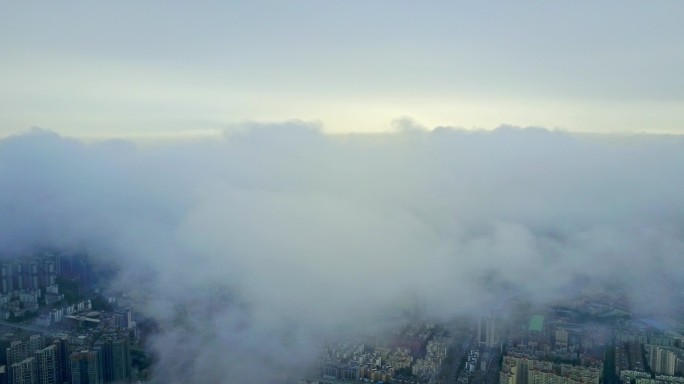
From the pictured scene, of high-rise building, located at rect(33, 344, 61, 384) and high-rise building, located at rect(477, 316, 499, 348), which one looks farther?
high-rise building, located at rect(477, 316, 499, 348)

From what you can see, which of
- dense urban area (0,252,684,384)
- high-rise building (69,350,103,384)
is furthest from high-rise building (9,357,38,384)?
high-rise building (69,350,103,384)

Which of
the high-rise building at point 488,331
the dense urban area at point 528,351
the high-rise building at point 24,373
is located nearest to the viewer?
the dense urban area at point 528,351

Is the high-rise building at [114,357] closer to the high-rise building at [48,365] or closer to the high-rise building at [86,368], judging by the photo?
the high-rise building at [86,368]

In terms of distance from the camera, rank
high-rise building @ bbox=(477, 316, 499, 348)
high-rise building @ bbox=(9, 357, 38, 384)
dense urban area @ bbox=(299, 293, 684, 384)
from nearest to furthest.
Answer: dense urban area @ bbox=(299, 293, 684, 384)
high-rise building @ bbox=(9, 357, 38, 384)
high-rise building @ bbox=(477, 316, 499, 348)


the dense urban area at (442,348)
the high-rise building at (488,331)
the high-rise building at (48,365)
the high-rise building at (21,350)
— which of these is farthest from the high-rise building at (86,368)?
the high-rise building at (488,331)

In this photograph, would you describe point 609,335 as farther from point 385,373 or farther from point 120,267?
point 120,267

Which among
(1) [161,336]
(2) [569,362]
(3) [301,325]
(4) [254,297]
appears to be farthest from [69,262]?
(2) [569,362]

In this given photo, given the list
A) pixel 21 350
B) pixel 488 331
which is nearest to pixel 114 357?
pixel 21 350

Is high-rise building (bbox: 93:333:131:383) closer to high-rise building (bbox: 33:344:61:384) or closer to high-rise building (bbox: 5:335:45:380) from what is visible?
high-rise building (bbox: 33:344:61:384)
